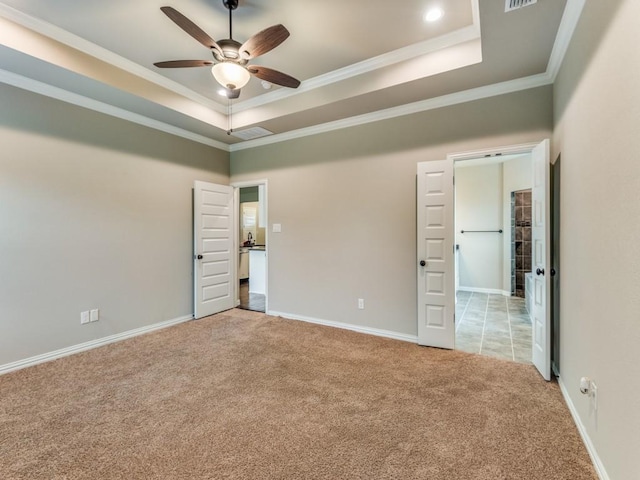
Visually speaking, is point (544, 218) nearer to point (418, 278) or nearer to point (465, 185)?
point (418, 278)

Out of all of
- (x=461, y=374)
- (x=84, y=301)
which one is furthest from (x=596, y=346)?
(x=84, y=301)

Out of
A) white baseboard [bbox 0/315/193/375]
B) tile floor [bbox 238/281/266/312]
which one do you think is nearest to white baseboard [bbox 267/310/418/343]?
tile floor [bbox 238/281/266/312]

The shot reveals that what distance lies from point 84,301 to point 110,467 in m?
2.27

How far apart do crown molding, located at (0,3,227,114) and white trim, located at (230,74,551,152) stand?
1.34 metres

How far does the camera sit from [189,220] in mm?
4355

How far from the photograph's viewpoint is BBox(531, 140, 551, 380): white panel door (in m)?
2.49

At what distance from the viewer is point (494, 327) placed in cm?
397

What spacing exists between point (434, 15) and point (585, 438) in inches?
126

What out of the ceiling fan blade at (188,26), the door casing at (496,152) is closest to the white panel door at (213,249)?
the ceiling fan blade at (188,26)

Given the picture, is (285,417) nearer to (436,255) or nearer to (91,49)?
(436,255)

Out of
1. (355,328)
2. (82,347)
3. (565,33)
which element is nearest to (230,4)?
(565,33)

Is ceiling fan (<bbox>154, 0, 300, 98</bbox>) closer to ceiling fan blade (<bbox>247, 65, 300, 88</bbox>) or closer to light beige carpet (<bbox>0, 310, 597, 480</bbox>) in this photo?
ceiling fan blade (<bbox>247, 65, 300, 88</bbox>)

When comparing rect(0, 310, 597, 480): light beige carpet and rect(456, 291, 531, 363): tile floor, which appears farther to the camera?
rect(456, 291, 531, 363): tile floor

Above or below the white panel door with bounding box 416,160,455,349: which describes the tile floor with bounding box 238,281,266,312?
below
